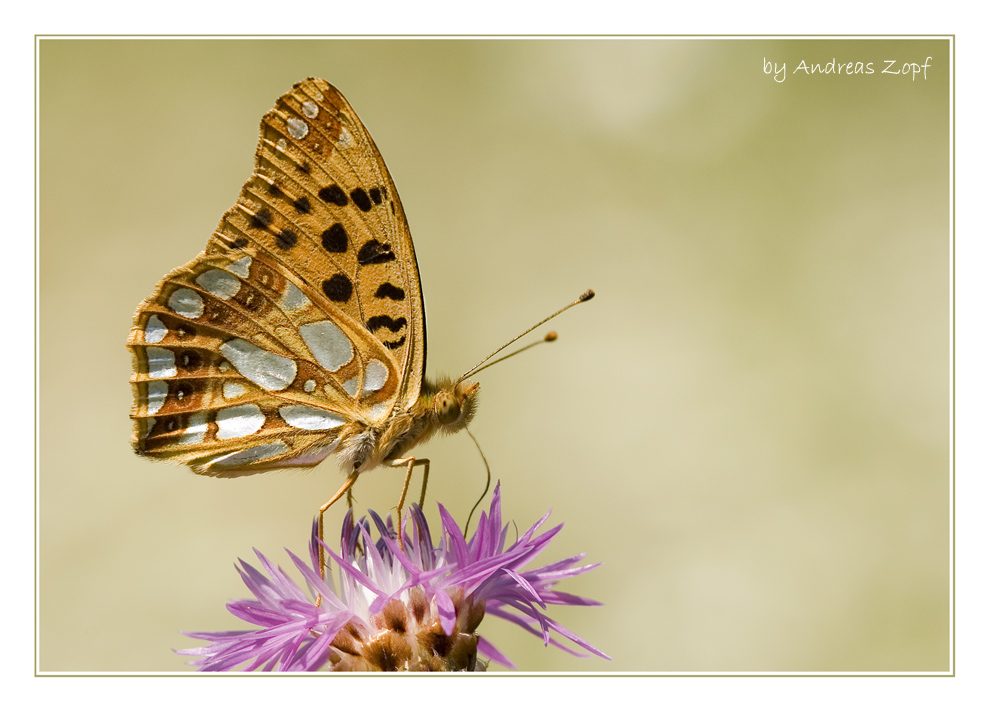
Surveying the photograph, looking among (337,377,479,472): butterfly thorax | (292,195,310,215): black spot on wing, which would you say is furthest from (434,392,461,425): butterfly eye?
(292,195,310,215): black spot on wing

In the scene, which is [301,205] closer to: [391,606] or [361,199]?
[361,199]

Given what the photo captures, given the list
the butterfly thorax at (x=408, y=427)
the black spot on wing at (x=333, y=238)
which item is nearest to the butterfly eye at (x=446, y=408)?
the butterfly thorax at (x=408, y=427)

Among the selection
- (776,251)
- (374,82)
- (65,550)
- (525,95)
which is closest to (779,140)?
(776,251)

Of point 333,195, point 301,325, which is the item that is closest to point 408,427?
point 301,325

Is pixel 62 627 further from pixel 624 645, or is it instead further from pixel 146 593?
Result: pixel 624 645

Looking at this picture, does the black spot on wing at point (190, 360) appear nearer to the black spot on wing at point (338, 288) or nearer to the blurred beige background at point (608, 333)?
the black spot on wing at point (338, 288)

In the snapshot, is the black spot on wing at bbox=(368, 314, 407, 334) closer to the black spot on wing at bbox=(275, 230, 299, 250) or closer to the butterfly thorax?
the butterfly thorax
